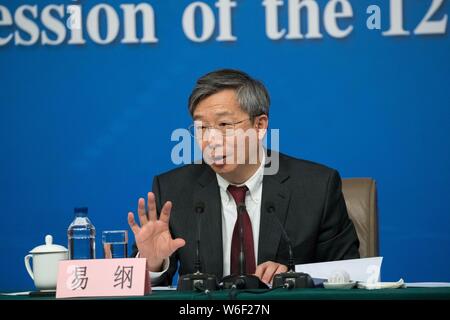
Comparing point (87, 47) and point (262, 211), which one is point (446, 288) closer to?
point (262, 211)

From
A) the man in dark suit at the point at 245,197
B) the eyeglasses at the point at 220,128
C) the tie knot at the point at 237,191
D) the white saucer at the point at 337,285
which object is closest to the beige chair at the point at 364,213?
the man in dark suit at the point at 245,197

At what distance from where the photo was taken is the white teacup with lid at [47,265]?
8.04ft

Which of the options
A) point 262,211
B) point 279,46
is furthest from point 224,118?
point 279,46

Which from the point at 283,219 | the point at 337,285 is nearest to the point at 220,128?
the point at 283,219

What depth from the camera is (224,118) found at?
3.04 m

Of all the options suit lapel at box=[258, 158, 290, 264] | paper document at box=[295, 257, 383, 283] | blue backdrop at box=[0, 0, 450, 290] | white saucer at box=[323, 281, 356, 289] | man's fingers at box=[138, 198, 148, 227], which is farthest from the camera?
blue backdrop at box=[0, 0, 450, 290]

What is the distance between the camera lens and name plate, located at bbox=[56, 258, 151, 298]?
2.16 metres

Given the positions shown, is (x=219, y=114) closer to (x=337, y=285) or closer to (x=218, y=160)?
(x=218, y=160)

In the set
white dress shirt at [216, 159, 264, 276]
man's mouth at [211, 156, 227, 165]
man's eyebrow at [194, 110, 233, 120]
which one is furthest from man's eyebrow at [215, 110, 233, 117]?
white dress shirt at [216, 159, 264, 276]

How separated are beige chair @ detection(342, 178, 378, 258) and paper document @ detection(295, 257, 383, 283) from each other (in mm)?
630

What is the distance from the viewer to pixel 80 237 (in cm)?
267

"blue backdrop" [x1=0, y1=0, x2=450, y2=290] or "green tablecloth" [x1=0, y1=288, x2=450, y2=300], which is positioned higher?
"blue backdrop" [x1=0, y1=0, x2=450, y2=290]

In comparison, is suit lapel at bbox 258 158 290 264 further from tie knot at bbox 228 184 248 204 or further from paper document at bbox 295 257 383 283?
paper document at bbox 295 257 383 283
